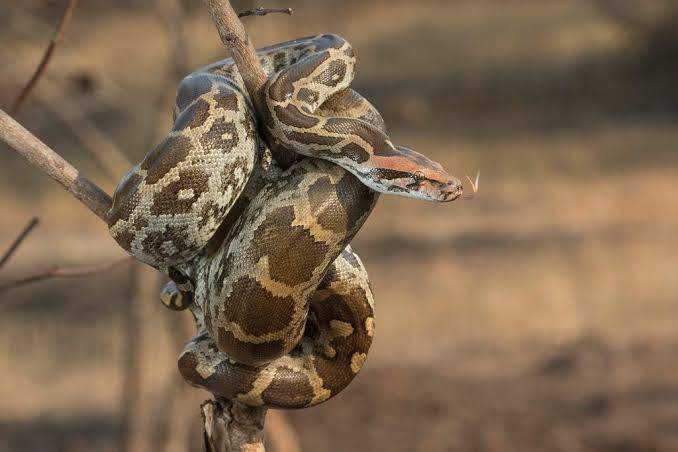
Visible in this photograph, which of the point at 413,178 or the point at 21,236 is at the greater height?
the point at 413,178

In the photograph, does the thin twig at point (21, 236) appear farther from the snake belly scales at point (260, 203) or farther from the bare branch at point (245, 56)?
the bare branch at point (245, 56)

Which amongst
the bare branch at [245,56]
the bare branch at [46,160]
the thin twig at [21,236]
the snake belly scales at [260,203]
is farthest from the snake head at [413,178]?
the thin twig at [21,236]

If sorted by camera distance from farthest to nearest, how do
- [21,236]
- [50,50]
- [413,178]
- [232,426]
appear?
[50,50], [21,236], [232,426], [413,178]

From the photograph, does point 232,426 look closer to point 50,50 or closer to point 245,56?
point 245,56

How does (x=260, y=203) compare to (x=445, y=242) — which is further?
(x=445, y=242)

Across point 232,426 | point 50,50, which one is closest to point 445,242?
point 50,50

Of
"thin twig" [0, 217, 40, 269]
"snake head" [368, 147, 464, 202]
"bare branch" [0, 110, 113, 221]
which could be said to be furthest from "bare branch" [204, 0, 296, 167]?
"thin twig" [0, 217, 40, 269]

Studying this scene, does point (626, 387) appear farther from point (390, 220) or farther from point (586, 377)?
point (390, 220)
